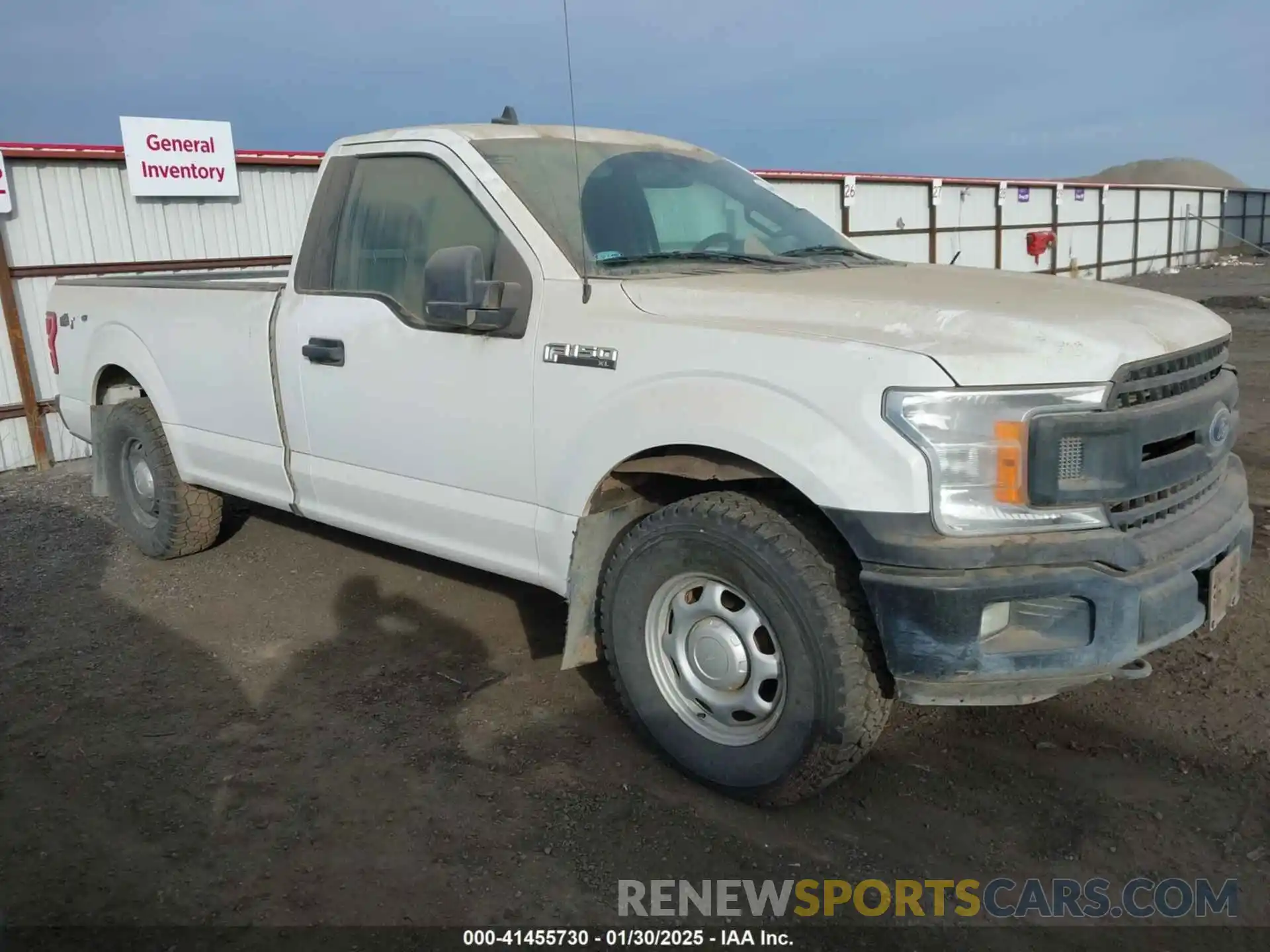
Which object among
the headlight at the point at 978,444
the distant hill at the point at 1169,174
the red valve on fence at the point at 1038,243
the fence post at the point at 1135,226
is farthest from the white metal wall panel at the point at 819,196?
the distant hill at the point at 1169,174

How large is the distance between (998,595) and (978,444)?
1.29ft

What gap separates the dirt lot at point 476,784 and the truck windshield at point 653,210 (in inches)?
67.9

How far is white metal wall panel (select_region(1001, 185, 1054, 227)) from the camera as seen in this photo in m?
26.0

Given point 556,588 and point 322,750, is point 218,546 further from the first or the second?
point 556,588

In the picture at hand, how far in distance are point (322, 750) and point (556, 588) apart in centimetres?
103

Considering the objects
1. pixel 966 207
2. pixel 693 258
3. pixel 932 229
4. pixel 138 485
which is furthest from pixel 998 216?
pixel 693 258

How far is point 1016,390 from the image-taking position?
2725 millimetres

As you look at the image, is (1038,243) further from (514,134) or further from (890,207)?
(514,134)

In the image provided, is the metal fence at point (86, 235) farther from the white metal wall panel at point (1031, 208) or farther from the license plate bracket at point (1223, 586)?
A: the white metal wall panel at point (1031, 208)

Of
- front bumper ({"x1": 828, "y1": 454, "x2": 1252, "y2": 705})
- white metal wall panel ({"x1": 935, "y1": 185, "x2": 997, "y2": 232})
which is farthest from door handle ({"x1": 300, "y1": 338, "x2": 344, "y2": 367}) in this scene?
white metal wall panel ({"x1": 935, "y1": 185, "x2": 997, "y2": 232})

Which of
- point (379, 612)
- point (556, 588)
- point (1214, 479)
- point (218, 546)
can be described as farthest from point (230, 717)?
point (1214, 479)

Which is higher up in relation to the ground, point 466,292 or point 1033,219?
point 466,292

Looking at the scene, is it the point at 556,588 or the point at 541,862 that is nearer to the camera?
the point at 541,862

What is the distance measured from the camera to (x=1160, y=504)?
2990 millimetres
